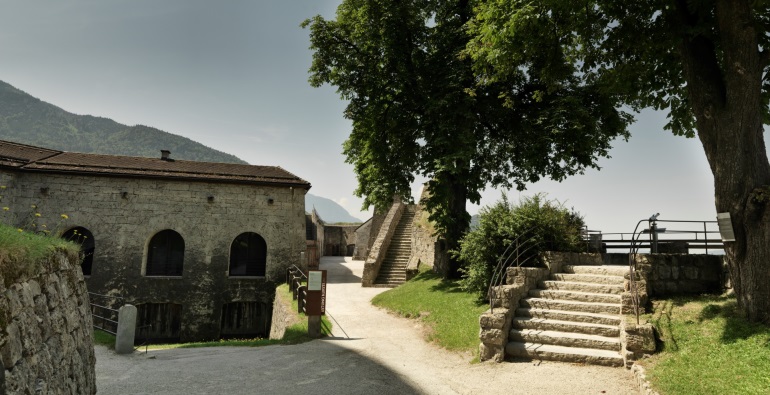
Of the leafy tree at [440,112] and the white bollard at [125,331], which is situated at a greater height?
the leafy tree at [440,112]

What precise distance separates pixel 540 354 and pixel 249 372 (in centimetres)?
613

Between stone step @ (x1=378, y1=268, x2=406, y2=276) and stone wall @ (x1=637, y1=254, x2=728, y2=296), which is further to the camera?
stone step @ (x1=378, y1=268, x2=406, y2=276)

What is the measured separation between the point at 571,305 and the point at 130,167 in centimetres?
2110

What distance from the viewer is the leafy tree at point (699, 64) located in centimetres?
769

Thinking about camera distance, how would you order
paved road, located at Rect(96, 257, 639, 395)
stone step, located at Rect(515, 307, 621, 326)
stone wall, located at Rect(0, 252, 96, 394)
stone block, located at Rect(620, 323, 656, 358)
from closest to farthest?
stone wall, located at Rect(0, 252, 96, 394) → paved road, located at Rect(96, 257, 639, 395) → stone block, located at Rect(620, 323, 656, 358) → stone step, located at Rect(515, 307, 621, 326)

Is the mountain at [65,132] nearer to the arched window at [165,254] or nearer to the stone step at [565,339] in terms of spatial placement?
the arched window at [165,254]

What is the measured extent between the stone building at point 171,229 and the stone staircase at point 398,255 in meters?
5.17

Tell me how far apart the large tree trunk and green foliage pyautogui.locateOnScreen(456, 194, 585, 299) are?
4.42 meters

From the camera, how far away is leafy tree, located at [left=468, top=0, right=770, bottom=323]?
7.69m

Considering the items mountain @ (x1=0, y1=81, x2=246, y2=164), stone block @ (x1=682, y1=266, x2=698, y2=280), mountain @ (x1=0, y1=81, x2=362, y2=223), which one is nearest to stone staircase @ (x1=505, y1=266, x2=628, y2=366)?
stone block @ (x1=682, y1=266, x2=698, y2=280)

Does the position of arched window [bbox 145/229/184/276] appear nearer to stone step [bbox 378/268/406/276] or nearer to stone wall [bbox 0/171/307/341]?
stone wall [bbox 0/171/307/341]

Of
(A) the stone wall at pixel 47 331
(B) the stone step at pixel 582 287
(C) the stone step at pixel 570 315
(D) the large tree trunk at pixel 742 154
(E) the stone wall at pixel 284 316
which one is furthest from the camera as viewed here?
(E) the stone wall at pixel 284 316

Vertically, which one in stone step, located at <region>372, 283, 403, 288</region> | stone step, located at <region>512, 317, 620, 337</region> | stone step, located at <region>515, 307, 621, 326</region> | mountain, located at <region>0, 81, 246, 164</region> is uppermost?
mountain, located at <region>0, 81, 246, 164</region>

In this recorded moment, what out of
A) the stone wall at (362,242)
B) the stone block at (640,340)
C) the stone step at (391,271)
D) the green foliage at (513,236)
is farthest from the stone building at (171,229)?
the stone wall at (362,242)
